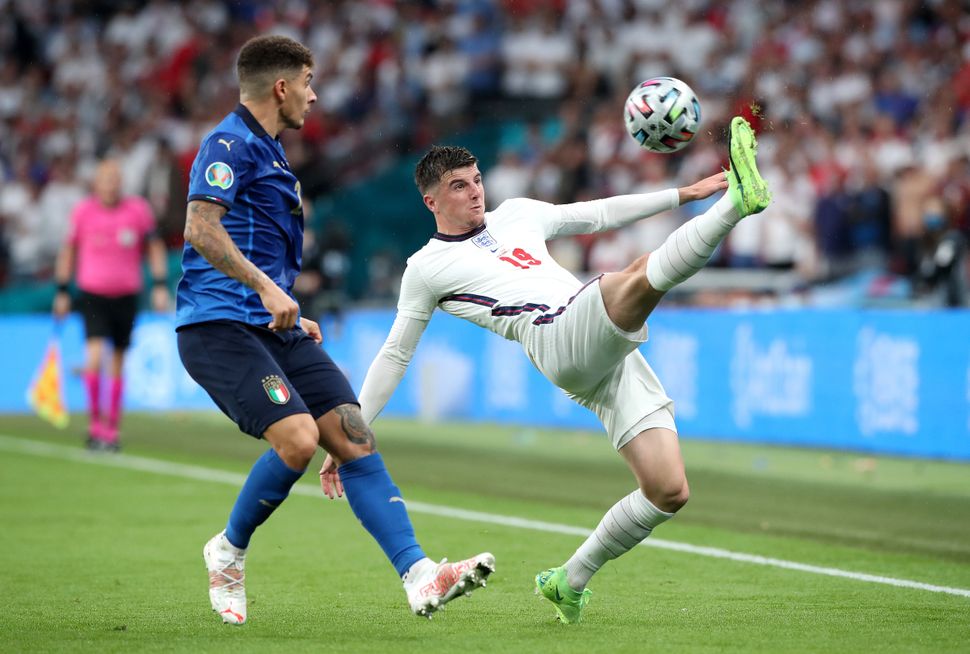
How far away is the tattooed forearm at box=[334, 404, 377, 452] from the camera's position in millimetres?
6012

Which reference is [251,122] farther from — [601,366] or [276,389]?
[601,366]

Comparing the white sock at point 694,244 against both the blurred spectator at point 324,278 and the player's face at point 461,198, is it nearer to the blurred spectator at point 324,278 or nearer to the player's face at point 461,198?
the player's face at point 461,198

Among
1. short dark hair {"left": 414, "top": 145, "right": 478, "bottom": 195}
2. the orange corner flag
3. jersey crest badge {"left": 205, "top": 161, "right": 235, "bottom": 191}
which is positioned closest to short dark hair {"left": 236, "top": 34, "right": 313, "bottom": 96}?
jersey crest badge {"left": 205, "top": 161, "right": 235, "bottom": 191}

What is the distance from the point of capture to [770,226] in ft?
51.1

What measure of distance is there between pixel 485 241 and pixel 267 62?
1.22m

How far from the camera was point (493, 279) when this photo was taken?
638 centimetres

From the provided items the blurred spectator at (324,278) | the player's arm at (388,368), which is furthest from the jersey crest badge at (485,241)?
the blurred spectator at (324,278)

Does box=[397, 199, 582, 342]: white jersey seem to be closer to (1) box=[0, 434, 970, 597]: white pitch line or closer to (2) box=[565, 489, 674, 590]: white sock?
(2) box=[565, 489, 674, 590]: white sock

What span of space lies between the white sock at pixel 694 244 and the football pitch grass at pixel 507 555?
1.38 metres

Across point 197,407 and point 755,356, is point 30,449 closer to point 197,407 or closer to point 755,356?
point 197,407

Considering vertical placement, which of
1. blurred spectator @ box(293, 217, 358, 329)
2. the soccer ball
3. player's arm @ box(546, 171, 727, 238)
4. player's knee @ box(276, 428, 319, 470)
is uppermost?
the soccer ball

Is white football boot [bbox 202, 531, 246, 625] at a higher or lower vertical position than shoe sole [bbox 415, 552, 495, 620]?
lower

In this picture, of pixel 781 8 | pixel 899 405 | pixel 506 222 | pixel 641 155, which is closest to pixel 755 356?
pixel 899 405

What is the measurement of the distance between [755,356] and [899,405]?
1769 millimetres
